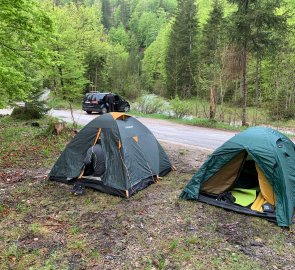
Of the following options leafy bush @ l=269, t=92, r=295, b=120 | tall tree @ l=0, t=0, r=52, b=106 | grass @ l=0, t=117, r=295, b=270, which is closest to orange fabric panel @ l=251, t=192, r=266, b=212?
grass @ l=0, t=117, r=295, b=270

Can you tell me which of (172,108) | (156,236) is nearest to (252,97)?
(172,108)

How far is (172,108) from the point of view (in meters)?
21.9

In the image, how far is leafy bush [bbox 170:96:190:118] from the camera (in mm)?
21484

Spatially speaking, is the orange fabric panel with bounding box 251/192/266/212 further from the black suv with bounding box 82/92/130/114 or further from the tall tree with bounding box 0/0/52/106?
the black suv with bounding box 82/92/130/114

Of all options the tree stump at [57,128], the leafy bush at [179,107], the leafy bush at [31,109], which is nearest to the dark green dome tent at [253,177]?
the tree stump at [57,128]

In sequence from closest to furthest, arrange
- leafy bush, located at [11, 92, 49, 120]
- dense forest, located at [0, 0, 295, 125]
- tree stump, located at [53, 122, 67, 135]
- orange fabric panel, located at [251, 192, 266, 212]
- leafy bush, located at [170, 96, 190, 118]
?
orange fabric panel, located at [251, 192, 266, 212] < dense forest, located at [0, 0, 295, 125] < tree stump, located at [53, 122, 67, 135] < leafy bush, located at [11, 92, 49, 120] < leafy bush, located at [170, 96, 190, 118]

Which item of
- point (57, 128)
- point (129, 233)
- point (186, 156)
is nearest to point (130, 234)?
point (129, 233)

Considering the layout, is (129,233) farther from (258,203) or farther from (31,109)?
(31,109)

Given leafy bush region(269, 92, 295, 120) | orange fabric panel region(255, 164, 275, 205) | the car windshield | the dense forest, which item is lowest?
leafy bush region(269, 92, 295, 120)

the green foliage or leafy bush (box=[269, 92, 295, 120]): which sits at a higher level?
the green foliage

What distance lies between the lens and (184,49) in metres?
37.1

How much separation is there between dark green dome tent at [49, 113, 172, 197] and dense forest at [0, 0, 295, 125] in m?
2.83

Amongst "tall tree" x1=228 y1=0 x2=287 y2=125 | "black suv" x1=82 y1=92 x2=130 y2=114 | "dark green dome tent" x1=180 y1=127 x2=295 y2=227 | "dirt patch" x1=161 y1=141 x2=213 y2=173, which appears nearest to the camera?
"dark green dome tent" x1=180 y1=127 x2=295 y2=227

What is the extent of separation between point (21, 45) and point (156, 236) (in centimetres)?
731
